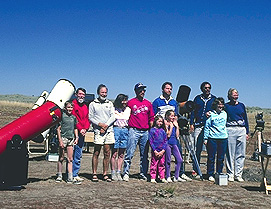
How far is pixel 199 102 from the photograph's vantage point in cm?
955

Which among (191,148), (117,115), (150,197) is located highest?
(117,115)

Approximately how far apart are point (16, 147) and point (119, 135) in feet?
7.56

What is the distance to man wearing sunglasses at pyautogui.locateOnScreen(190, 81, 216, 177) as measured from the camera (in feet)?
31.1

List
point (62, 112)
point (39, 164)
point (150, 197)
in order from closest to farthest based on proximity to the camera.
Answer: point (150, 197) < point (62, 112) < point (39, 164)

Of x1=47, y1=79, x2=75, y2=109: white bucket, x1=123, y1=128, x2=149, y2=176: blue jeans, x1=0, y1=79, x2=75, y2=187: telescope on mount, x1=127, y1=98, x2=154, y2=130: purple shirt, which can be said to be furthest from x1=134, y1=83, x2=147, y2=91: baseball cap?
x1=47, y1=79, x2=75, y2=109: white bucket

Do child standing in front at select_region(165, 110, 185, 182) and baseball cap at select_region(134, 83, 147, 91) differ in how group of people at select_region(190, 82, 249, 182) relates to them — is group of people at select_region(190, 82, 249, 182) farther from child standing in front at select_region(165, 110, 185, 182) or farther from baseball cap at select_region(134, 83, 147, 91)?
baseball cap at select_region(134, 83, 147, 91)

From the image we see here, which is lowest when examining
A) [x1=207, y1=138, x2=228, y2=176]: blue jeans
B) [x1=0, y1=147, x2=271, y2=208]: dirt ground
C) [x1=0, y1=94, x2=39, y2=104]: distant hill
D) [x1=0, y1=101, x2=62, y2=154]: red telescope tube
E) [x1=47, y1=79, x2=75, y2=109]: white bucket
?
[x1=0, y1=147, x2=271, y2=208]: dirt ground

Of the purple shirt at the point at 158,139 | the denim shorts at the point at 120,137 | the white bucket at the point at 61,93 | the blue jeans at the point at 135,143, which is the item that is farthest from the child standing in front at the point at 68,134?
the white bucket at the point at 61,93

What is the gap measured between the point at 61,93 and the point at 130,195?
15.5 ft

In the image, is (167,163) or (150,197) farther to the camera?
(167,163)

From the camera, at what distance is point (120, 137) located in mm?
8922

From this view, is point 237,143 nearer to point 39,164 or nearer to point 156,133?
point 156,133

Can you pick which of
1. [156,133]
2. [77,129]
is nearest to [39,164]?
[77,129]

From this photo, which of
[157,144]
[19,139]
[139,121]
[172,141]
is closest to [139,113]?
[139,121]
